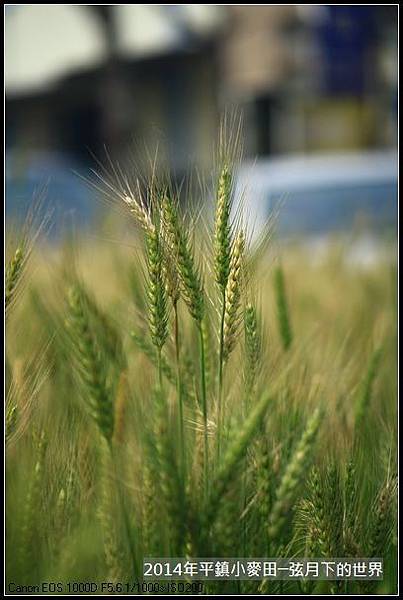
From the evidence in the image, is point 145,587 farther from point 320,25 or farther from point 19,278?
point 320,25

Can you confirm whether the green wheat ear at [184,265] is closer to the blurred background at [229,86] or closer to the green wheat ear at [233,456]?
the green wheat ear at [233,456]

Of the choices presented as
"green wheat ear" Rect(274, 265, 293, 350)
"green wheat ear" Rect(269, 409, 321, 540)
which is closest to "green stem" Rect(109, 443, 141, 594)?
"green wheat ear" Rect(269, 409, 321, 540)

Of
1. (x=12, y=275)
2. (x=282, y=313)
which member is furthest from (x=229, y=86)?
(x=12, y=275)

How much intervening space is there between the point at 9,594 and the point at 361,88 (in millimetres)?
8820

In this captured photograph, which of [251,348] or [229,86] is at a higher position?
[229,86]

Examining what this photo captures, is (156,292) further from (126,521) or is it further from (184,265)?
(126,521)

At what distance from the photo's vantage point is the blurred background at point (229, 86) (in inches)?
320

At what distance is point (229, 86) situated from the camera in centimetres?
1002

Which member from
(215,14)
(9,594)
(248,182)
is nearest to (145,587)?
(9,594)

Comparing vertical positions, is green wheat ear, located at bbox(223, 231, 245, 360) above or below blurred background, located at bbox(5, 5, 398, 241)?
below

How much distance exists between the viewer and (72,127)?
13.1 metres

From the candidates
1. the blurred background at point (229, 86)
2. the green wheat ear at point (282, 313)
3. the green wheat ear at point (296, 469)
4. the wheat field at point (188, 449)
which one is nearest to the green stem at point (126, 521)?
the wheat field at point (188, 449)

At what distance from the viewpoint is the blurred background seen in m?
8.14

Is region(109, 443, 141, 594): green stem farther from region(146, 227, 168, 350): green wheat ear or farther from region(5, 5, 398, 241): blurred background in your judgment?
region(5, 5, 398, 241): blurred background
